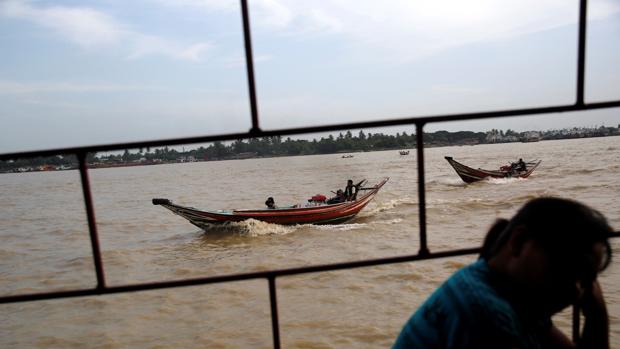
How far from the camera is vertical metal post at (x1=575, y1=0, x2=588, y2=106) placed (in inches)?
46.8

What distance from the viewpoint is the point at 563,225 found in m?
0.82

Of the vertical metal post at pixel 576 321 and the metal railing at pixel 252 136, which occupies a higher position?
the metal railing at pixel 252 136

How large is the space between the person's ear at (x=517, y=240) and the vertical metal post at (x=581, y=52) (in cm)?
65

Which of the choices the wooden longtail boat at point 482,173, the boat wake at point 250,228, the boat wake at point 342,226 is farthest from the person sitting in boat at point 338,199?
the wooden longtail boat at point 482,173

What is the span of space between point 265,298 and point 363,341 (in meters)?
2.38

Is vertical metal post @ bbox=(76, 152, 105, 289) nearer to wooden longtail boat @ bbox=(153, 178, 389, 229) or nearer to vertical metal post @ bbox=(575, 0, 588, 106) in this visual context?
vertical metal post @ bbox=(575, 0, 588, 106)

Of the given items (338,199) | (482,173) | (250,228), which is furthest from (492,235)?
(482,173)

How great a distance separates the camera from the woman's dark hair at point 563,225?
2.68ft

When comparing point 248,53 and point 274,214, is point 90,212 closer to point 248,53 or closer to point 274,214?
point 248,53

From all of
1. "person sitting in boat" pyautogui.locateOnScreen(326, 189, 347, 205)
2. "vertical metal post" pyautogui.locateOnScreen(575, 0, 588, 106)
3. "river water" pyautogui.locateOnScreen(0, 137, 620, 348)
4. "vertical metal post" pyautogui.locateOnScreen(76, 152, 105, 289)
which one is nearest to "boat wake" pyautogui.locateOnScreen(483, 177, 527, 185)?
"river water" pyautogui.locateOnScreen(0, 137, 620, 348)

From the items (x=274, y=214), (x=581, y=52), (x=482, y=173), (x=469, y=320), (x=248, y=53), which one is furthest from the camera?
(x=482, y=173)

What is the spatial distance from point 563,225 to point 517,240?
9 cm

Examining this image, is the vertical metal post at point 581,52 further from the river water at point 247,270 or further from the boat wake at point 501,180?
the boat wake at point 501,180

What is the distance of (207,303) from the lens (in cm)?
794
